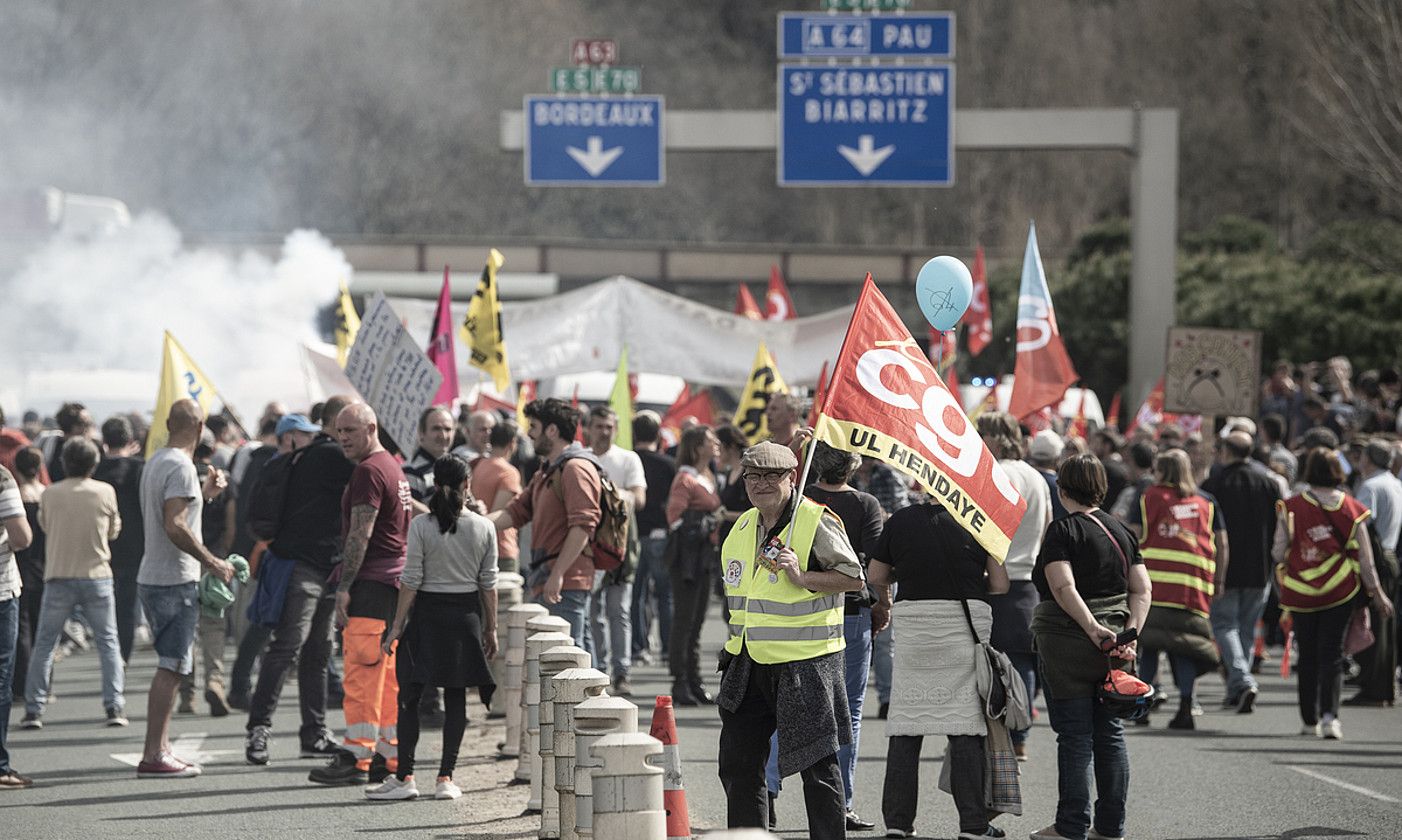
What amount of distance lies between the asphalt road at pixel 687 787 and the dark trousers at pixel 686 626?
324mm

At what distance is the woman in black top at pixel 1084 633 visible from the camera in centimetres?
799

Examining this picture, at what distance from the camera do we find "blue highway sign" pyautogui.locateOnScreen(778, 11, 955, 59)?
1048 inches

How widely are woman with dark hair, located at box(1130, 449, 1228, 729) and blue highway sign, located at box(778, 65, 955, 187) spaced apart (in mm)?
15209

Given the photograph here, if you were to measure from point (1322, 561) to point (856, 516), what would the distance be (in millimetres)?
4514

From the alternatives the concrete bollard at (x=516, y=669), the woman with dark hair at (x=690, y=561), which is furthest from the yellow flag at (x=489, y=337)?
the concrete bollard at (x=516, y=669)

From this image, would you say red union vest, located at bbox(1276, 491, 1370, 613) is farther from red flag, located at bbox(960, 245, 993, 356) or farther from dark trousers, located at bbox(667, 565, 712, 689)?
red flag, located at bbox(960, 245, 993, 356)

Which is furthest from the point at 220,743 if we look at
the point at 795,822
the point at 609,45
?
the point at 609,45

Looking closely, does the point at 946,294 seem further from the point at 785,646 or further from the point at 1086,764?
the point at 785,646

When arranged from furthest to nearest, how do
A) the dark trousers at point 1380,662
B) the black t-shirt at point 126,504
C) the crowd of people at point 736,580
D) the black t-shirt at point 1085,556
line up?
the black t-shirt at point 126,504, the dark trousers at point 1380,662, the black t-shirt at point 1085,556, the crowd of people at point 736,580

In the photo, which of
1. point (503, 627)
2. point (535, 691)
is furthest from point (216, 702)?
point (535, 691)

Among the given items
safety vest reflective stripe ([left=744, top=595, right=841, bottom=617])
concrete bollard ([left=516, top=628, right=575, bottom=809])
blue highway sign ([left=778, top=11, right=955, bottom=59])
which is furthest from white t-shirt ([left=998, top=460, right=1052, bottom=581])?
blue highway sign ([left=778, top=11, right=955, bottom=59])

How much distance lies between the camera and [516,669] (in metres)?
10.1

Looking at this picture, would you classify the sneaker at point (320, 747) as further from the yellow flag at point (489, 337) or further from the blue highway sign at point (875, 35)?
the blue highway sign at point (875, 35)

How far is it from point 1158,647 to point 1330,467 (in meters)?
1.51
